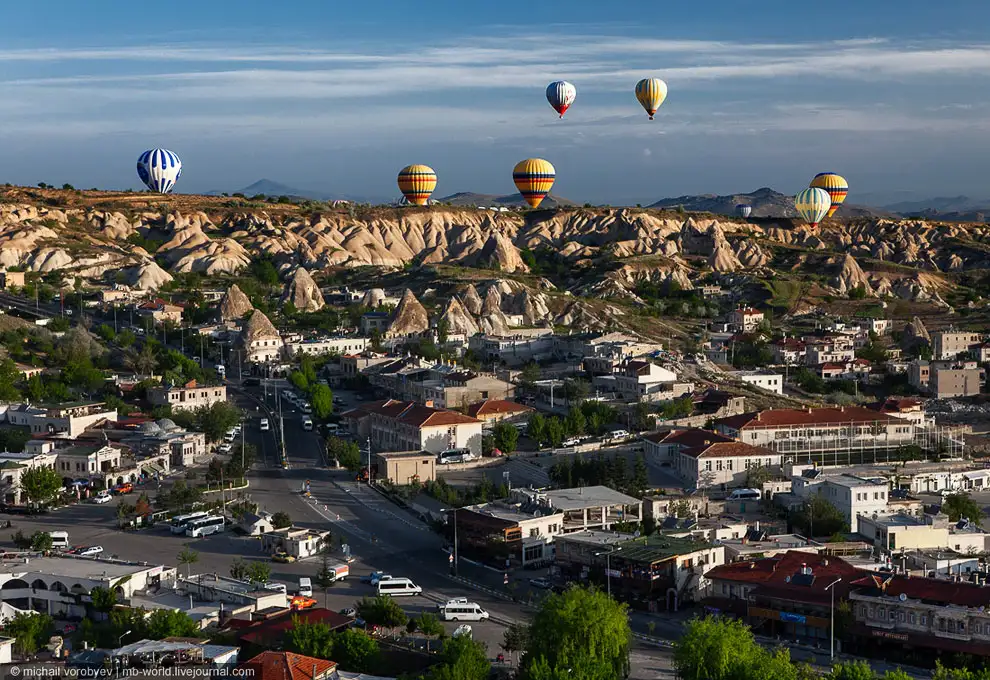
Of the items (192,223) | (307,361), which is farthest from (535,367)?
(192,223)

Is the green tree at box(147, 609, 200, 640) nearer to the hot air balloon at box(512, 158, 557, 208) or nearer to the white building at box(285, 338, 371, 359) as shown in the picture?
the white building at box(285, 338, 371, 359)

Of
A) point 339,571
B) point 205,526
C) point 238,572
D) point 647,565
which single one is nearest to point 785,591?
point 647,565

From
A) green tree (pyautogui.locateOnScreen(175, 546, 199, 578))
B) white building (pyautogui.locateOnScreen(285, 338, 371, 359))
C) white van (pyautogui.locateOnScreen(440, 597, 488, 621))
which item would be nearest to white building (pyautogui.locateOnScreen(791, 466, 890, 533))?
white van (pyautogui.locateOnScreen(440, 597, 488, 621))

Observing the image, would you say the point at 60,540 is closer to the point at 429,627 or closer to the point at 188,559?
the point at 188,559

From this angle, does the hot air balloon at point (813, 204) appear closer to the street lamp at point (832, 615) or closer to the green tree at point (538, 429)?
the green tree at point (538, 429)

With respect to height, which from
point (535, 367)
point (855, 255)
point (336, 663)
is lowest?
point (336, 663)

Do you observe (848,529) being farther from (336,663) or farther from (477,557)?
(336,663)
